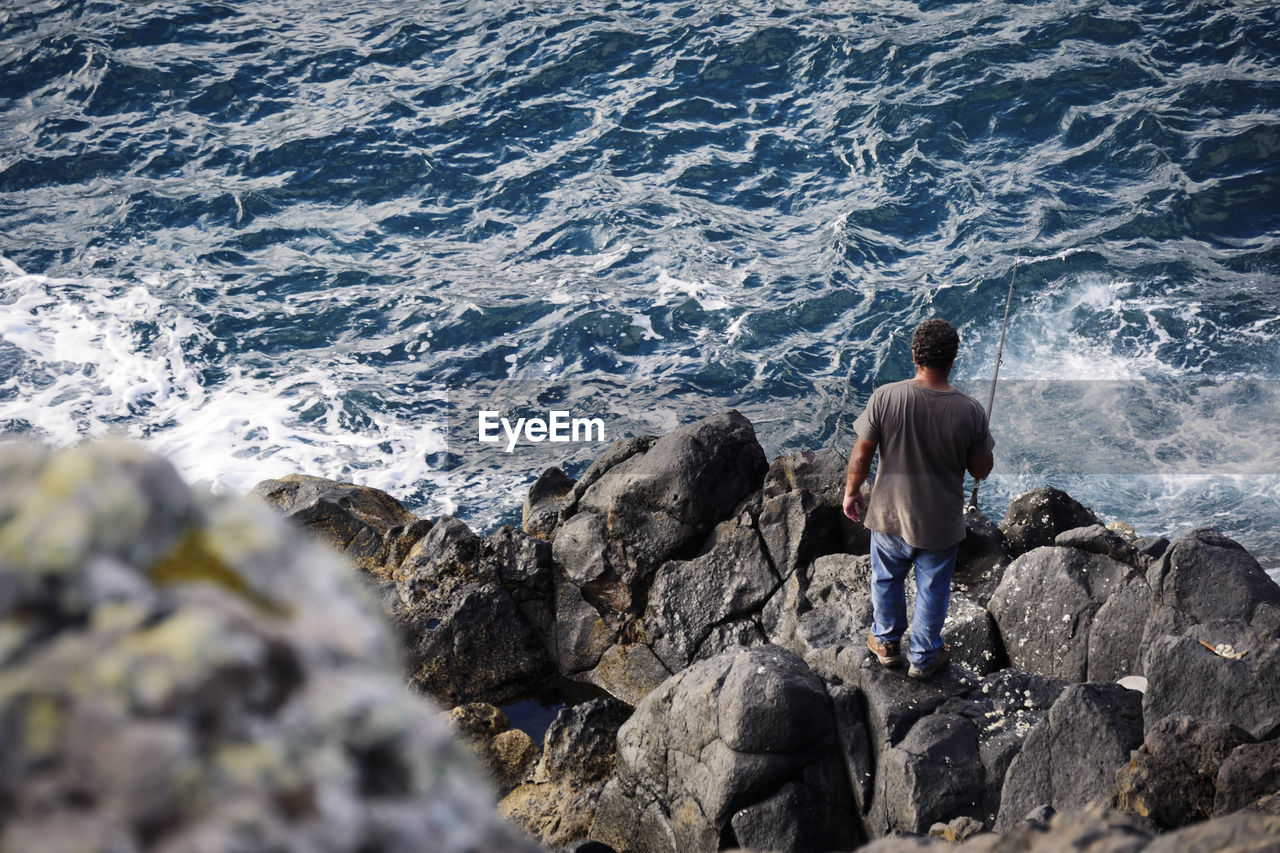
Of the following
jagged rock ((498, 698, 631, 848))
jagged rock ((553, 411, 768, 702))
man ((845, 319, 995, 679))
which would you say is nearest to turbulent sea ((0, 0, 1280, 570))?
jagged rock ((553, 411, 768, 702))

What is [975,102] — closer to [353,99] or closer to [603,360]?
[603,360]

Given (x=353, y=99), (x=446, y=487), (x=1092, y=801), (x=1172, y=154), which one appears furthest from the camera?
(x=353, y=99)

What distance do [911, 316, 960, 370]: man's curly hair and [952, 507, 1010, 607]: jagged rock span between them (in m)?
2.99

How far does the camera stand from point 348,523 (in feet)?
34.3

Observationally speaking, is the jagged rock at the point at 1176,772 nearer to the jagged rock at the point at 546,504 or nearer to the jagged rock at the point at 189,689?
the jagged rock at the point at 189,689

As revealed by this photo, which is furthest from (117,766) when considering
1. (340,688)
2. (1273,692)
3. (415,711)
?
(1273,692)

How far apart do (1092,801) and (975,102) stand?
2012 centimetres

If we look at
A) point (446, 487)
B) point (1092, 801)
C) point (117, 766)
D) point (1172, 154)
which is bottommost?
point (446, 487)

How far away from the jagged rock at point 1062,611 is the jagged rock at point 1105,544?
0.07 metres

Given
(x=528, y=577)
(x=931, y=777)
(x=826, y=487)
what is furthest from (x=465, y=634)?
(x=931, y=777)

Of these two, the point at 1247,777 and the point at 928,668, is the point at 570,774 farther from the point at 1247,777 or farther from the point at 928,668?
the point at 1247,777

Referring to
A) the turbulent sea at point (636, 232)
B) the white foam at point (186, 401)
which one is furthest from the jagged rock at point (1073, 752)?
the white foam at point (186, 401)

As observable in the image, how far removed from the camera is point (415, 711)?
1.44 metres

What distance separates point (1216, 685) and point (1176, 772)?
36.4 inches
